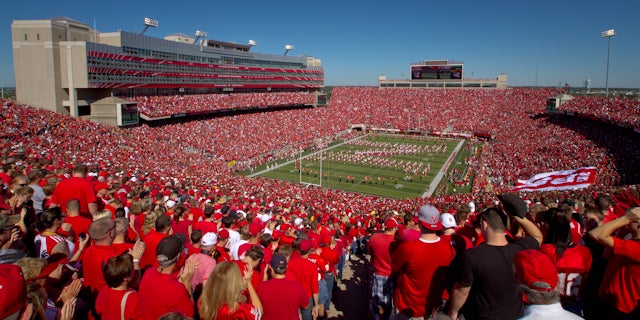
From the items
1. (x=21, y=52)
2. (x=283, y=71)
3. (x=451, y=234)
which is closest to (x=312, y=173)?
(x=21, y=52)

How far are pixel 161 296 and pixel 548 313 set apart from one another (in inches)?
107

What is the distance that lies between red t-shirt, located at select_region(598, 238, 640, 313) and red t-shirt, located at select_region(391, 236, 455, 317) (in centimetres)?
126

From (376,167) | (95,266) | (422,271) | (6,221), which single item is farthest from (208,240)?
(376,167)

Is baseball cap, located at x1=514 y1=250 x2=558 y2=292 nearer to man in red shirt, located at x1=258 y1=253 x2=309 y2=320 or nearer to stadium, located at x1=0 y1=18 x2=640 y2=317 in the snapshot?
man in red shirt, located at x1=258 y1=253 x2=309 y2=320

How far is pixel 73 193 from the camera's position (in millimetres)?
6188

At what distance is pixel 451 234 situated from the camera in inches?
169

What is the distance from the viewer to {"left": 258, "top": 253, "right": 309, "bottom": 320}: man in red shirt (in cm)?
349

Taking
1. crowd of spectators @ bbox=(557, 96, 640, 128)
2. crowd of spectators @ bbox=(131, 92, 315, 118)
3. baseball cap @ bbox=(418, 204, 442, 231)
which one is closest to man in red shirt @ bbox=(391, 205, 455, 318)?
baseball cap @ bbox=(418, 204, 442, 231)

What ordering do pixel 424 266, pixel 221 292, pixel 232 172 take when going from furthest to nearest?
1. pixel 232 172
2. pixel 424 266
3. pixel 221 292

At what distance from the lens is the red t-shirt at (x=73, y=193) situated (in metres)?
6.16

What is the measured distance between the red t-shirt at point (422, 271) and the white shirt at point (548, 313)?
3.74 feet

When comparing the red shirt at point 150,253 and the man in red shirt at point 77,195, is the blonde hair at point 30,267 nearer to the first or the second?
the red shirt at point 150,253

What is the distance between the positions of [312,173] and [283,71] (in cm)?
3713

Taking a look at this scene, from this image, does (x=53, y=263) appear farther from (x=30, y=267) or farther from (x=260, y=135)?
(x=260, y=135)
